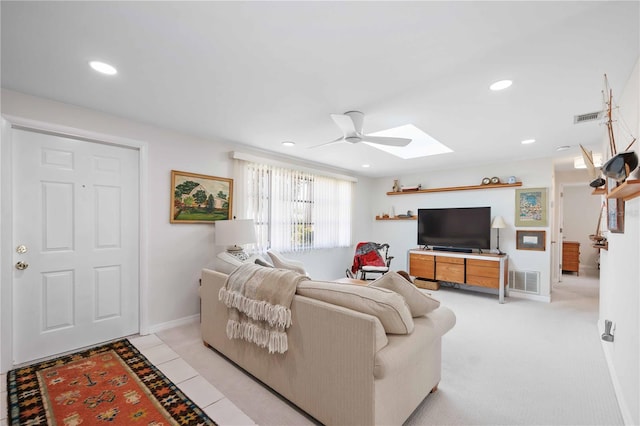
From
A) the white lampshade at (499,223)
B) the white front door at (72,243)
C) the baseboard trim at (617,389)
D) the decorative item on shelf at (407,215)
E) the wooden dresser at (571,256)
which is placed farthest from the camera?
the wooden dresser at (571,256)

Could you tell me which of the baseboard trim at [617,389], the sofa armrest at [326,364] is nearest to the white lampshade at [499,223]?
the baseboard trim at [617,389]

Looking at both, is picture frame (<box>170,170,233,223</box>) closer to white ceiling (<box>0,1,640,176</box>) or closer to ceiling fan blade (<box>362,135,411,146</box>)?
white ceiling (<box>0,1,640,176</box>)

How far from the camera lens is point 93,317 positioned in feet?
9.16

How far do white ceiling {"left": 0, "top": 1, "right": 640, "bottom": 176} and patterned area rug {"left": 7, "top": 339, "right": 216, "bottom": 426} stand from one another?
236 centimetres

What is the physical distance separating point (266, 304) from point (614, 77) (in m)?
3.07

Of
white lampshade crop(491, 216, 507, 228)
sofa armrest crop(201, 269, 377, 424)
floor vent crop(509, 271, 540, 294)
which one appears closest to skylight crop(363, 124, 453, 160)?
white lampshade crop(491, 216, 507, 228)

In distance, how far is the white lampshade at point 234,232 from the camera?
332 centimetres

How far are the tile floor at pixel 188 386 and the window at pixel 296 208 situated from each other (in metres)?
1.81

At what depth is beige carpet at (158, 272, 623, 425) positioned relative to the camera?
183cm

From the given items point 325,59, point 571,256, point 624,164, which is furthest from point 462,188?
point 325,59

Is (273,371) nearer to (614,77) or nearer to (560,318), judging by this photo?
(614,77)

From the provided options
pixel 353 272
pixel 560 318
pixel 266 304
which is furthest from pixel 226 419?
pixel 560 318

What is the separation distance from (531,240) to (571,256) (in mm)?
3169

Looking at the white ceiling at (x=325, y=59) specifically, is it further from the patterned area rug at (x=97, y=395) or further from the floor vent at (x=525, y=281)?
the floor vent at (x=525, y=281)
